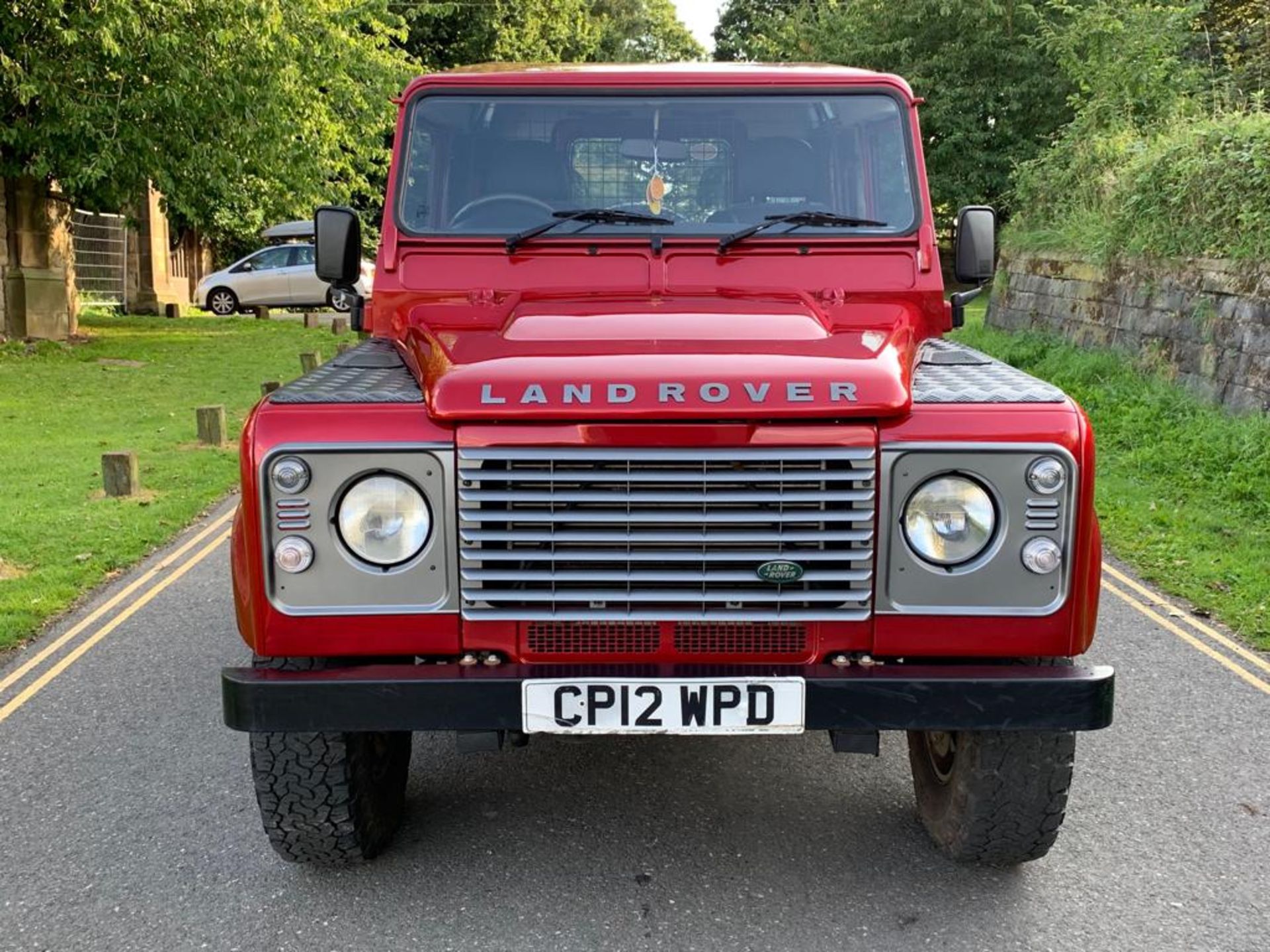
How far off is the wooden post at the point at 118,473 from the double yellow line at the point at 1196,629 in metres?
6.17

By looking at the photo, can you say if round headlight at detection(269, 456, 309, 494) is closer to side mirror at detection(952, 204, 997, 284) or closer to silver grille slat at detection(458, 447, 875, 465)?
silver grille slat at detection(458, 447, 875, 465)

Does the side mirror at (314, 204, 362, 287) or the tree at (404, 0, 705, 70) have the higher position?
the tree at (404, 0, 705, 70)

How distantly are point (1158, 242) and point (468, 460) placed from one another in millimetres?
9788

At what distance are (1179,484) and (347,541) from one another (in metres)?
7.17

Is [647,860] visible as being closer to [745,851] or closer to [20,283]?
[745,851]

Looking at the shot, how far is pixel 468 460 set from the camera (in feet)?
9.70

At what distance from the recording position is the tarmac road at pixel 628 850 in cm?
326

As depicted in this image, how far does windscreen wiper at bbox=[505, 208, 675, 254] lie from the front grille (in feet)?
4.79

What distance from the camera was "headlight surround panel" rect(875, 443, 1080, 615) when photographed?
9.77 ft

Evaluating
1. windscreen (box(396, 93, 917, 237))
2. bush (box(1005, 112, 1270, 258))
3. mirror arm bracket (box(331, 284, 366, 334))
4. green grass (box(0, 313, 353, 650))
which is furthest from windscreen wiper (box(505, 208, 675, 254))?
bush (box(1005, 112, 1270, 258))

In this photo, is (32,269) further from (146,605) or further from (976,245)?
(976,245)

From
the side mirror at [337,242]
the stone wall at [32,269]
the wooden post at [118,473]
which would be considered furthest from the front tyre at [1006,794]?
the stone wall at [32,269]

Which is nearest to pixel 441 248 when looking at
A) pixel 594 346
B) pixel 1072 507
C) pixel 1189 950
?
pixel 594 346

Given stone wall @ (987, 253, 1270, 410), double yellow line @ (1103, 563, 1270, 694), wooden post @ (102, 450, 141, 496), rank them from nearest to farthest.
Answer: double yellow line @ (1103, 563, 1270, 694), wooden post @ (102, 450, 141, 496), stone wall @ (987, 253, 1270, 410)
